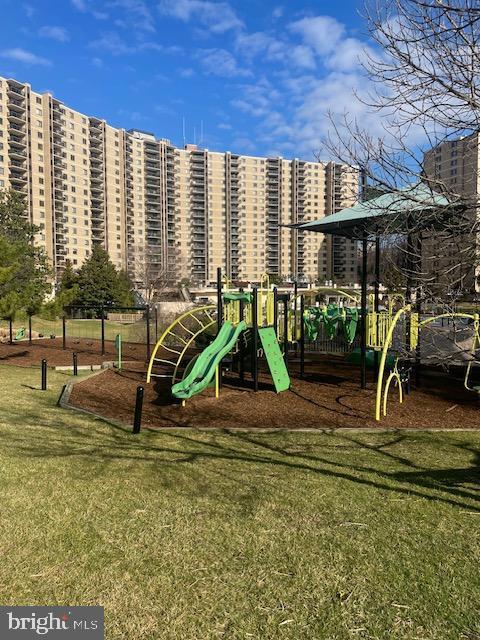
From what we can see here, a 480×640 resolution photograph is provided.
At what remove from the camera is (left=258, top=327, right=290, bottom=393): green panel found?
11102mm

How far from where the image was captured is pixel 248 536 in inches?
157

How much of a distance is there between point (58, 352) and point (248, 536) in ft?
57.1

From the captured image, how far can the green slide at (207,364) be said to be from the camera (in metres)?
9.58

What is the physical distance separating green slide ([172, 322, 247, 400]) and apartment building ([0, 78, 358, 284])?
59.6 metres

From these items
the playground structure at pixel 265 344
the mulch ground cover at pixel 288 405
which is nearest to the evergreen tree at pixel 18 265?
the mulch ground cover at pixel 288 405

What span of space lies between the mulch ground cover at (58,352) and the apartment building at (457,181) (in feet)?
45.6

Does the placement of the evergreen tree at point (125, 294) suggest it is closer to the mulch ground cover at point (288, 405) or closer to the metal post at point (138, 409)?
the mulch ground cover at point (288, 405)

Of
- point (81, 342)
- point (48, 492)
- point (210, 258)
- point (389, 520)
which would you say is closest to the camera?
point (389, 520)

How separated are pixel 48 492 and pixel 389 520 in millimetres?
3426

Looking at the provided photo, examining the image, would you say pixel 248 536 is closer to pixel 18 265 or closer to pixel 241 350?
pixel 241 350

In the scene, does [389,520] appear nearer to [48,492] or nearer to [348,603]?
[348,603]

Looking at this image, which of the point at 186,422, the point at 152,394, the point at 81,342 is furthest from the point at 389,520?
the point at 81,342

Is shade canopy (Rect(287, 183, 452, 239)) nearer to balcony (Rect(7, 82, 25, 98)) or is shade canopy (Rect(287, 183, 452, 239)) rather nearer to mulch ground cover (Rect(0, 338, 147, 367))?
mulch ground cover (Rect(0, 338, 147, 367))

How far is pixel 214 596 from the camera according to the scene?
3154 millimetres
